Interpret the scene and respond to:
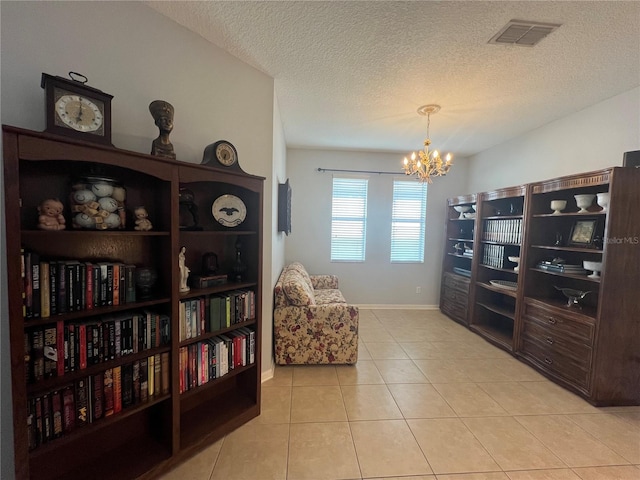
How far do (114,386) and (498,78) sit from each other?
343 cm

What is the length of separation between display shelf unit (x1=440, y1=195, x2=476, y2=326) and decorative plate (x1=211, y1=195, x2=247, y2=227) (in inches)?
132

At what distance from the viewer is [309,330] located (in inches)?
102

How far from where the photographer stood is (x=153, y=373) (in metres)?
1.45

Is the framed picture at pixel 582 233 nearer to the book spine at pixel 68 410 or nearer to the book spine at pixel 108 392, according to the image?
the book spine at pixel 108 392

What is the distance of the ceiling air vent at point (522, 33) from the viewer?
1592 mm

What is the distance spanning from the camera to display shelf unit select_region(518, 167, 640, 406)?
81.0 inches

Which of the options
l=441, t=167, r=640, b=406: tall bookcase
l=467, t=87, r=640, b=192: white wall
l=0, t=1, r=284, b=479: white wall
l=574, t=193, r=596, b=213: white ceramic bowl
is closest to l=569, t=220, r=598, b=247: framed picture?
l=441, t=167, r=640, b=406: tall bookcase

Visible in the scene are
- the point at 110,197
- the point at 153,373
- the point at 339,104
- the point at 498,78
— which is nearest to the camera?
the point at 110,197

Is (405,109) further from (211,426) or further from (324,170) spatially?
(211,426)

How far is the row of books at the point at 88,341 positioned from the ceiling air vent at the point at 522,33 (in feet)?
8.89

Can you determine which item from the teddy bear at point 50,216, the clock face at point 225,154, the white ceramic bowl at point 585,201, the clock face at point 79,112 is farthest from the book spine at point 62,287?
the white ceramic bowl at point 585,201

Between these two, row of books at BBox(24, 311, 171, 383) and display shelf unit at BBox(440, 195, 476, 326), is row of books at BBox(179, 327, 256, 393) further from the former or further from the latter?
display shelf unit at BBox(440, 195, 476, 326)

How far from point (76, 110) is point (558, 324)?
380 cm

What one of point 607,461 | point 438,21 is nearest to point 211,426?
point 607,461
